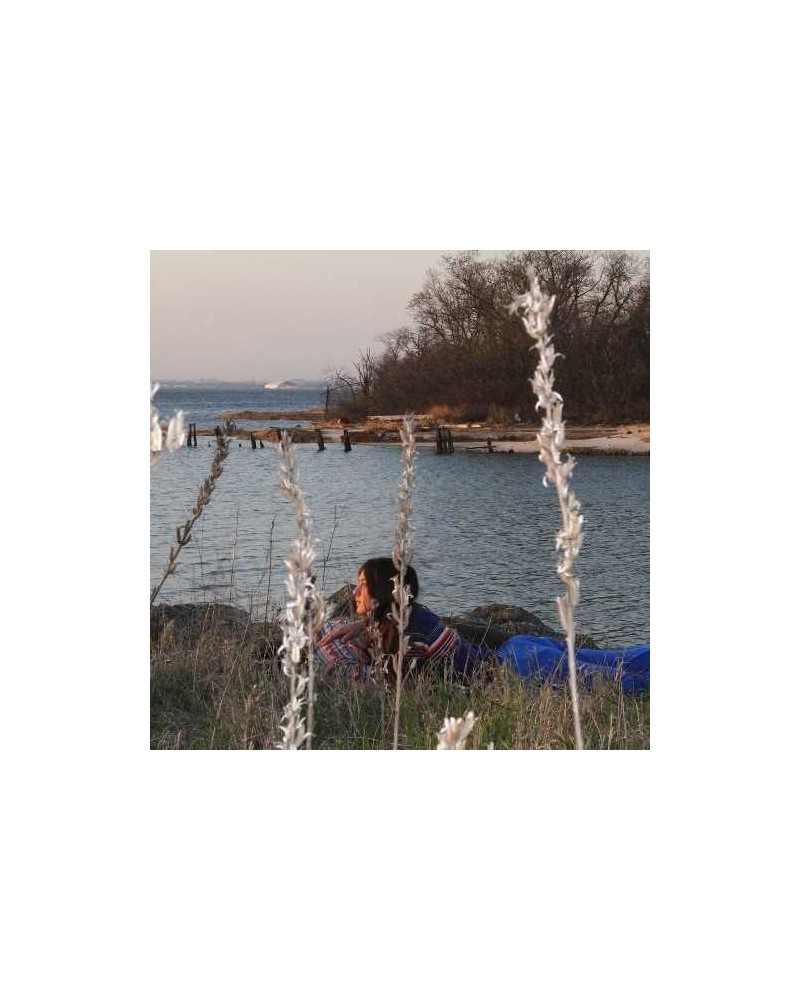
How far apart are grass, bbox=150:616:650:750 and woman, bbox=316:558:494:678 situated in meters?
0.09

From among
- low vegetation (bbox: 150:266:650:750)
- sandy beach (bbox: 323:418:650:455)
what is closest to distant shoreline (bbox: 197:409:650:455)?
sandy beach (bbox: 323:418:650:455)

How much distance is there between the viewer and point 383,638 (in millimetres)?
3949

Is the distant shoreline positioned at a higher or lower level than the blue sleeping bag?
higher

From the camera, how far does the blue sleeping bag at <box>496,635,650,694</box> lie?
158 inches

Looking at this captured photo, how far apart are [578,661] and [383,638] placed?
77 centimetres

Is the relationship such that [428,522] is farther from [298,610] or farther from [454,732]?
[454,732]

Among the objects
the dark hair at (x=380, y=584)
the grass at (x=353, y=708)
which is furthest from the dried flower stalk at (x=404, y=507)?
the dark hair at (x=380, y=584)

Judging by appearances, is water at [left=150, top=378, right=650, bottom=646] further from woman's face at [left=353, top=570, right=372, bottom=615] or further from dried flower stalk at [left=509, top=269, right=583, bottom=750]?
dried flower stalk at [left=509, top=269, right=583, bottom=750]

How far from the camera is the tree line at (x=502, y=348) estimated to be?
12.6ft

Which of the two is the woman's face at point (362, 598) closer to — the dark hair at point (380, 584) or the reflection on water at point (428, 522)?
the dark hair at point (380, 584)

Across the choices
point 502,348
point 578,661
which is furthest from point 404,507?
point 502,348
